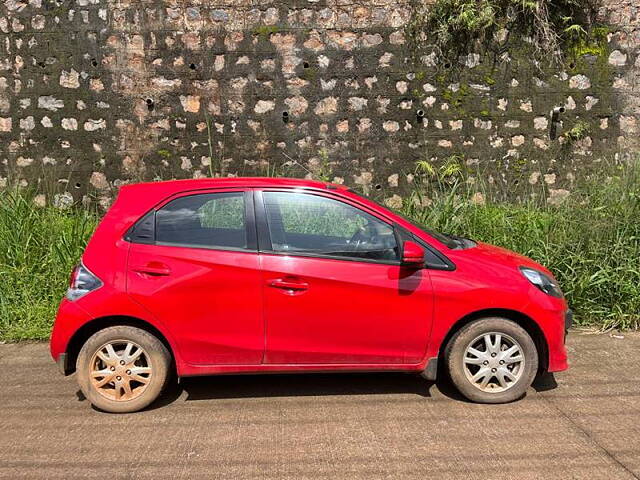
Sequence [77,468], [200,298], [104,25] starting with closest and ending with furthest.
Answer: [77,468] → [200,298] → [104,25]

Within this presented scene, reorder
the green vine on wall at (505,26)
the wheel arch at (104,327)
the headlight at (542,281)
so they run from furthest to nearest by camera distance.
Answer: the green vine on wall at (505,26)
the headlight at (542,281)
the wheel arch at (104,327)

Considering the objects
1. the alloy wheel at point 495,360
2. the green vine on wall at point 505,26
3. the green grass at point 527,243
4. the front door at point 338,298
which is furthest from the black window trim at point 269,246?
the green vine on wall at point 505,26

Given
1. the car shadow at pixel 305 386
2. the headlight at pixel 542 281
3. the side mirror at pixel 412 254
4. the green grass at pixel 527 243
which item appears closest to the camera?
the side mirror at pixel 412 254

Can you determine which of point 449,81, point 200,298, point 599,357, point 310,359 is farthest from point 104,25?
point 599,357

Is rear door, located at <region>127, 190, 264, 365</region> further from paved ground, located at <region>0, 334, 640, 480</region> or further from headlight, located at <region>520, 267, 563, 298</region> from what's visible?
headlight, located at <region>520, 267, 563, 298</region>

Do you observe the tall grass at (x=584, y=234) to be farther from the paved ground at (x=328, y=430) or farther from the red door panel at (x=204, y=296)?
the red door panel at (x=204, y=296)

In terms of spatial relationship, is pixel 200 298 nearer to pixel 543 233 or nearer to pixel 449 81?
pixel 543 233

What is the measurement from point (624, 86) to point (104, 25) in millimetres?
7068

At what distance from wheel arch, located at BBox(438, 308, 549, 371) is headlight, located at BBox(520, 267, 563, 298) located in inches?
10.4

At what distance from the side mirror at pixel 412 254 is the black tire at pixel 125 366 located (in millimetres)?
1809

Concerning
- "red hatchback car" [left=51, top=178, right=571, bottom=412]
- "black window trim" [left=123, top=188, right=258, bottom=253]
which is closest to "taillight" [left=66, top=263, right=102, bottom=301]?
"red hatchback car" [left=51, top=178, right=571, bottom=412]

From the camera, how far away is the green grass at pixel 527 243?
5.68m

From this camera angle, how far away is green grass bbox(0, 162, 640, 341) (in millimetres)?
5680

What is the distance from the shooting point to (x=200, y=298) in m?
3.77
